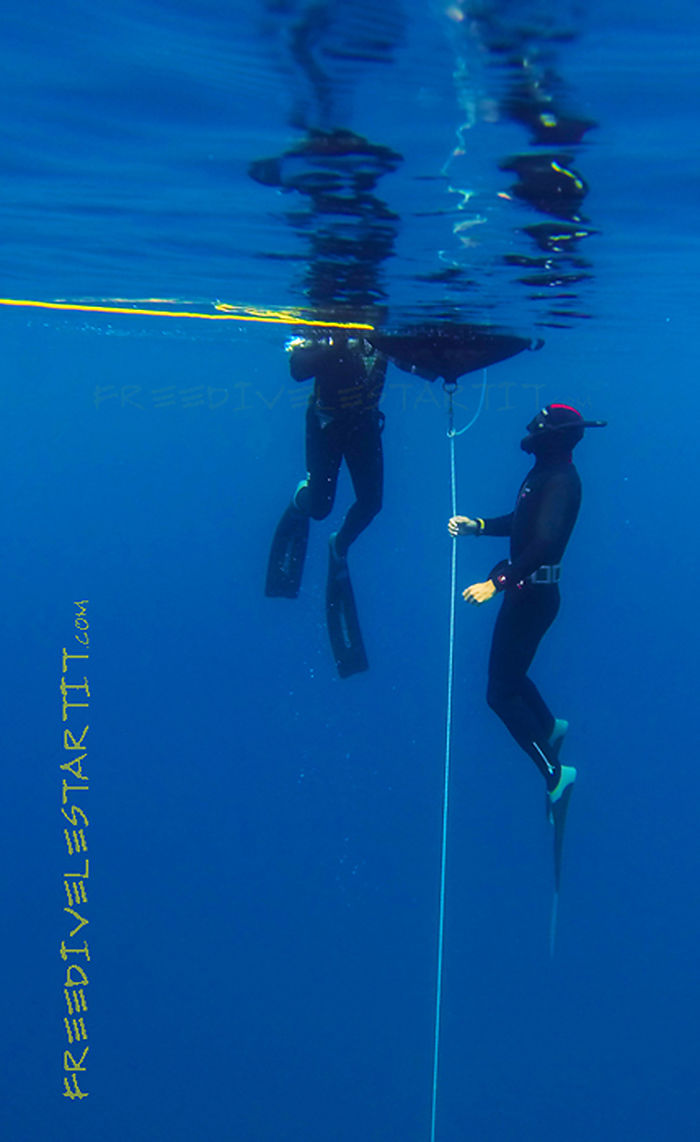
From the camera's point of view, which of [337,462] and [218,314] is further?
[218,314]

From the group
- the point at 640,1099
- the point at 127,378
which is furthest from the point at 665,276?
Answer: the point at 127,378

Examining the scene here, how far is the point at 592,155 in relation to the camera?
4.52 meters

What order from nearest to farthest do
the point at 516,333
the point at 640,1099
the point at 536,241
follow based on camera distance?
the point at 536,241 < the point at 516,333 < the point at 640,1099

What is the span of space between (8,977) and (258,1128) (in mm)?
5374

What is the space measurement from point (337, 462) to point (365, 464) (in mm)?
319

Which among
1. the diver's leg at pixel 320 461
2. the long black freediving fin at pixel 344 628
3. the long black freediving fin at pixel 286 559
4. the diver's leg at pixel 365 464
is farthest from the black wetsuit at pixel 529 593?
the long black freediving fin at pixel 286 559

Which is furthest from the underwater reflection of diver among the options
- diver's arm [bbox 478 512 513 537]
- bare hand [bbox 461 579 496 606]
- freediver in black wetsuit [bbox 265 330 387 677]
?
bare hand [bbox 461 579 496 606]

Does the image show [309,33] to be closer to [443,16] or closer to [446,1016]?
[443,16]

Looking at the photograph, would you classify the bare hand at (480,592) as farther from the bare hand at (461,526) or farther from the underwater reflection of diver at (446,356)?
the underwater reflection of diver at (446,356)

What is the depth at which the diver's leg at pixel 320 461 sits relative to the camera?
696cm

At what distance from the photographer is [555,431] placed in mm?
5797

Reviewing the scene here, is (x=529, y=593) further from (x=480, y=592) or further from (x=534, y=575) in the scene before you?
(x=480, y=592)

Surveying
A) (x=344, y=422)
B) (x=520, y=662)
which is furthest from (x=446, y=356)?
(x=520, y=662)

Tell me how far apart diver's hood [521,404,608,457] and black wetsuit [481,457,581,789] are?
102 millimetres
